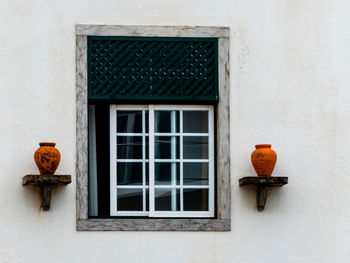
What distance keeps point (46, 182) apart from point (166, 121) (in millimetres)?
1381

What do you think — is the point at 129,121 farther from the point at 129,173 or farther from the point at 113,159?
the point at 129,173

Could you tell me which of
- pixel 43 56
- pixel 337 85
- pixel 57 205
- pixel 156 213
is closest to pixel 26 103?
pixel 43 56

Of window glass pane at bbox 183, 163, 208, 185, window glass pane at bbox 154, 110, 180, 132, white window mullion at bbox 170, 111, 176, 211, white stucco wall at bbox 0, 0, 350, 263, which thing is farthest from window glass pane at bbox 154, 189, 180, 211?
window glass pane at bbox 154, 110, 180, 132

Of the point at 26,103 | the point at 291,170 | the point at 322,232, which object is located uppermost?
the point at 26,103

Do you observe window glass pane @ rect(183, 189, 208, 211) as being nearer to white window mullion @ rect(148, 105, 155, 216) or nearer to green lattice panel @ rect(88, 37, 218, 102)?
white window mullion @ rect(148, 105, 155, 216)

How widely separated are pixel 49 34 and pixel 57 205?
1.67 m

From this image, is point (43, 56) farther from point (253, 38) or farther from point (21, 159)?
point (253, 38)

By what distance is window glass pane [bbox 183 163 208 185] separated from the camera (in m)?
8.95

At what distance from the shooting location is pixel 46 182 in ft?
27.5

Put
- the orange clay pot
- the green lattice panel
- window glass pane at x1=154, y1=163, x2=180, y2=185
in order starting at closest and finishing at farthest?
1. the orange clay pot
2. the green lattice panel
3. window glass pane at x1=154, y1=163, x2=180, y2=185

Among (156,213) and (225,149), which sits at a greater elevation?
Answer: (225,149)

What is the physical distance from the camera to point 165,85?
29.0ft

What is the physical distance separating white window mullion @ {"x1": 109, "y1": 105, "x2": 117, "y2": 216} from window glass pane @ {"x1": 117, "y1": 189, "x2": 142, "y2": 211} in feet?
0.17

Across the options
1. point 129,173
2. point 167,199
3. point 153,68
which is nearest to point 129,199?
point 129,173
